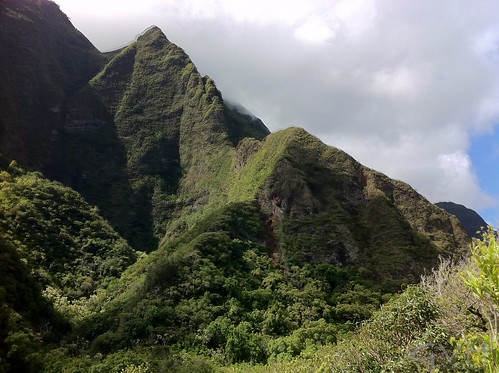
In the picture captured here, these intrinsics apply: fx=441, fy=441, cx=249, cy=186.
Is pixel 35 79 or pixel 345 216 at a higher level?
pixel 35 79

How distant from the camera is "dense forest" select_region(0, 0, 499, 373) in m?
23.7

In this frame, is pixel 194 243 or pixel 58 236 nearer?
pixel 194 243

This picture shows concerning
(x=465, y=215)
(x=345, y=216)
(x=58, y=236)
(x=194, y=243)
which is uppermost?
(x=465, y=215)

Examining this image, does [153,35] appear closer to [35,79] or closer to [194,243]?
[35,79]

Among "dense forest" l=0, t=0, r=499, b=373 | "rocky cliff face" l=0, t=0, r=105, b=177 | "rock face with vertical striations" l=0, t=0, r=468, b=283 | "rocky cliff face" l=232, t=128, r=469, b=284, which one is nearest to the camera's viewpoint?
"dense forest" l=0, t=0, r=499, b=373

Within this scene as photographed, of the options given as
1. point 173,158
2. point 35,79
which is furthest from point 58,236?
point 35,79

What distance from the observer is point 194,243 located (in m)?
71.1

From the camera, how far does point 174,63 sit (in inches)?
5979

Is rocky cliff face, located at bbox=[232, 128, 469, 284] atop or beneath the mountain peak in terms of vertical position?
beneath

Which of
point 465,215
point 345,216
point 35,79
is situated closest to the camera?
point 345,216

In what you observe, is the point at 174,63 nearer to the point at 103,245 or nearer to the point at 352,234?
the point at 103,245

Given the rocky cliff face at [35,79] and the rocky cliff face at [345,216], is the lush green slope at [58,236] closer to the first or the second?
the rocky cliff face at [35,79]

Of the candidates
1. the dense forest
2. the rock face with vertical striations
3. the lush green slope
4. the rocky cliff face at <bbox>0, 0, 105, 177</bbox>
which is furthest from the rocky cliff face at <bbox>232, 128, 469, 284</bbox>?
the rocky cliff face at <bbox>0, 0, 105, 177</bbox>

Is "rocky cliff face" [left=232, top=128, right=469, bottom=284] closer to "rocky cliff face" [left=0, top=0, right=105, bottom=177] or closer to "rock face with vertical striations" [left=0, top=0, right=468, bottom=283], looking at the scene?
"rock face with vertical striations" [left=0, top=0, right=468, bottom=283]
